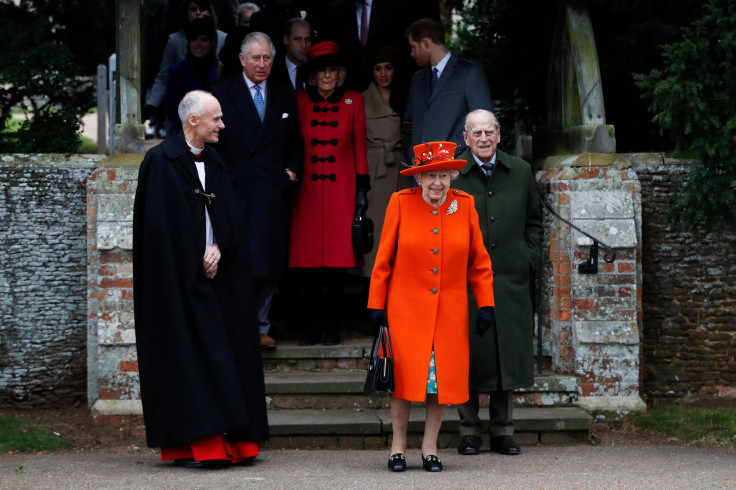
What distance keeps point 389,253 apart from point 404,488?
127cm

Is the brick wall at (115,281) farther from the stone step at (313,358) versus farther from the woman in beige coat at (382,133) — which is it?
the woman in beige coat at (382,133)

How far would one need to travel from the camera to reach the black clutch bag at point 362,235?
8327 millimetres

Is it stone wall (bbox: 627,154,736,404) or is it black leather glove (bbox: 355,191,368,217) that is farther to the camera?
stone wall (bbox: 627,154,736,404)

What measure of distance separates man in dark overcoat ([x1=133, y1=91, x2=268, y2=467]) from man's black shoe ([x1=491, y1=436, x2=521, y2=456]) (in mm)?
1402

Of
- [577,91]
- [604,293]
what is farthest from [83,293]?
[577,91]

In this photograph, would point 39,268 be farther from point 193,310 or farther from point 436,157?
point 436,157

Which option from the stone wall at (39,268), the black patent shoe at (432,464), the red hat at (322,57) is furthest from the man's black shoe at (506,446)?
the stone wall at (39,268)

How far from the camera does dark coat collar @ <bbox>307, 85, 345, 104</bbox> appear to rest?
8648 millimetres

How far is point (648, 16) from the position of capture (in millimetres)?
9375

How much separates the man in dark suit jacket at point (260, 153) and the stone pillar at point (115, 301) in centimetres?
72

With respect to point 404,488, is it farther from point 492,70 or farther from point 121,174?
point 492,70

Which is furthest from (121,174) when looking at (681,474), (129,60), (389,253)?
(681,474)

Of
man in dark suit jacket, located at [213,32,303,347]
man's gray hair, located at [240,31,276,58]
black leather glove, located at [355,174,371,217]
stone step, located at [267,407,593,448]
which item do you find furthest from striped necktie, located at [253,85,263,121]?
stone step, located at [267,407,593,448]

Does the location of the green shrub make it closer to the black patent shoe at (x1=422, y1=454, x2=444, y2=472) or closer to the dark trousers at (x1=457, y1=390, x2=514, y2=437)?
the dark trousers at (x1=457, y1=390, x2=514, y2=437)
